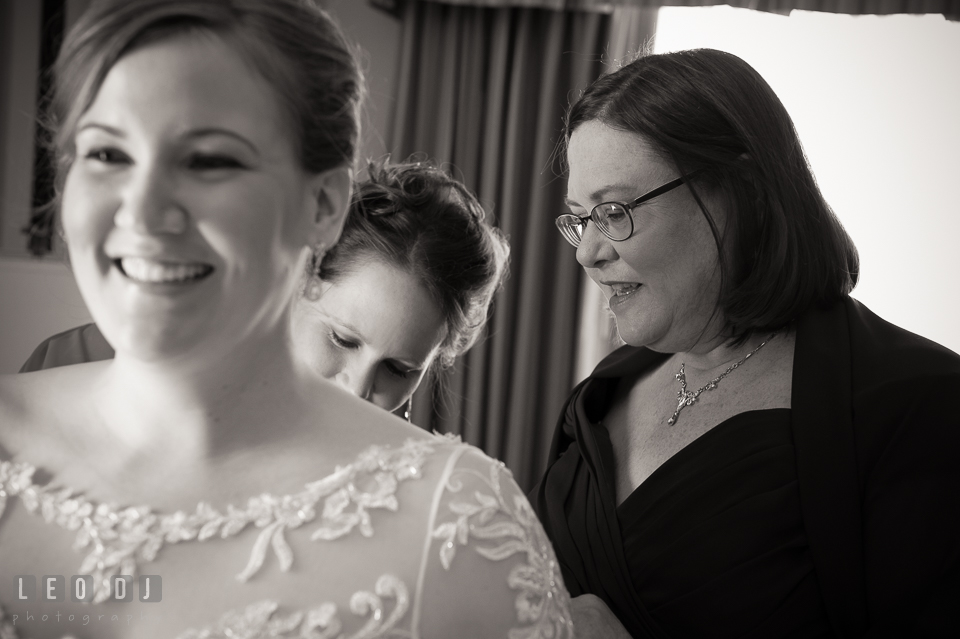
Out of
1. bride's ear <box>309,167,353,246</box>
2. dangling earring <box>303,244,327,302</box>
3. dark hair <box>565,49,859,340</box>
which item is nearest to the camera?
bride's ear <box>309,167,353,246</box>

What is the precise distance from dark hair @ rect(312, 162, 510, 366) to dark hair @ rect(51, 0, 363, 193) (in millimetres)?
804

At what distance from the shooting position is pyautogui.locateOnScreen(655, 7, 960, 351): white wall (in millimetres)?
3514

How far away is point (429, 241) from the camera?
6.41ft

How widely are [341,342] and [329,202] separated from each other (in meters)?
0.76

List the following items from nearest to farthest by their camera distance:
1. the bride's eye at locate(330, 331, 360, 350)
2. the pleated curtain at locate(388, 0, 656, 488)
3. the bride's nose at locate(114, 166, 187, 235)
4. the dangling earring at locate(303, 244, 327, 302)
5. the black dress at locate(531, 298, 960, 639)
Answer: the bride's nose at locate(114, 166, 187, 235) → the dangling earring at locate(303, 244, 327, 302) → the black dress at locate(531, 298, 960, 639) → the bride's eye at locate(330, 331, 360, 350) → the pleated curtain at locate(388, 0, 656, 488)

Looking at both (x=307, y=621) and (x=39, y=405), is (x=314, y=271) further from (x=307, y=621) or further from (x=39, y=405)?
(x=307, y=621)

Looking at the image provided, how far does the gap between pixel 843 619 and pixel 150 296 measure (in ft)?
4.08

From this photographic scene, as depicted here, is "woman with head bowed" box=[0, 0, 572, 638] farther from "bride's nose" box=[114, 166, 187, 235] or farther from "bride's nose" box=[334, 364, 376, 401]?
"bride's nose" box=[334, 364, 376, 401]

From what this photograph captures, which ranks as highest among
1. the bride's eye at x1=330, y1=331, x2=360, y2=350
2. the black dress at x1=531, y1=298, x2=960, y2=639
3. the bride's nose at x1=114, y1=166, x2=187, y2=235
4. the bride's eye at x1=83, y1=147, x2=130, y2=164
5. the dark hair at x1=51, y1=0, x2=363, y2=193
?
the dark hair at x1=51, y1=0, x2=363, y2=193

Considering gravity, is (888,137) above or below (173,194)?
above

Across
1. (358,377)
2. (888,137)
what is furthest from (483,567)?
(888,137)

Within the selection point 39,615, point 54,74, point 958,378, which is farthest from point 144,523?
point 958,378

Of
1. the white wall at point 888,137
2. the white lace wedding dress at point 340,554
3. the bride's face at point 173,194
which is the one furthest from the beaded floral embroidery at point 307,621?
the white wall at point 888,137

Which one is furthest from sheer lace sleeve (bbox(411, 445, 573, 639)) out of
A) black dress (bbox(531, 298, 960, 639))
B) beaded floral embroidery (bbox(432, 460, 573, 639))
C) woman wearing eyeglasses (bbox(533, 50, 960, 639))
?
black dress (bbox(531, 298, 960, 639))
